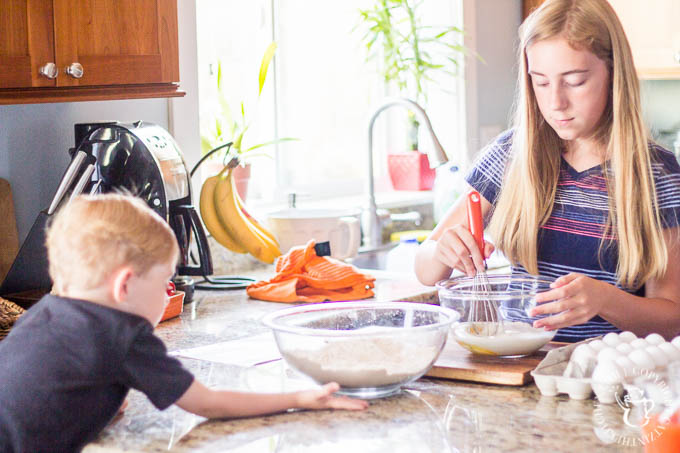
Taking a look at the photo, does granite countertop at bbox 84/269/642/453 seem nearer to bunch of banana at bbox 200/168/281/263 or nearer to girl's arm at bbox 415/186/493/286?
girl's arm at bbox 415/186/493/286

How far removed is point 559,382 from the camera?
4.03 feet

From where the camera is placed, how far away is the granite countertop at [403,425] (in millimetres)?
1072

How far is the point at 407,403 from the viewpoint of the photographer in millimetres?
1236

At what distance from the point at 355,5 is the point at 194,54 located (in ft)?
3.81

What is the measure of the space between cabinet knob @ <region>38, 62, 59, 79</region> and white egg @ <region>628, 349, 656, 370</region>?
47.1 inches

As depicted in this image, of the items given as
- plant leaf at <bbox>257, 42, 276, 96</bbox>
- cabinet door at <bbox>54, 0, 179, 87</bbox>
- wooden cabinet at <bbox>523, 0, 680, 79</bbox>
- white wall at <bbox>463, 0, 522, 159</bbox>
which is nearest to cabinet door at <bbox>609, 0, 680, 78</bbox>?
wooden cabinet at <bbox>523, 0, 680, 79</bbox>

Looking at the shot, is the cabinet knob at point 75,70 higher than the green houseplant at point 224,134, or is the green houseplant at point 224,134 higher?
the cabinet knob at point 75,70

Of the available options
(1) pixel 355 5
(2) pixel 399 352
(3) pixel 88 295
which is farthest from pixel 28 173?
(1) pixel 355 5

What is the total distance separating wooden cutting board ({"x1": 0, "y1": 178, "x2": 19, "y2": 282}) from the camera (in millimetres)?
2037

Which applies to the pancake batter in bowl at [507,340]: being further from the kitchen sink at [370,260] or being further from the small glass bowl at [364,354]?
the kitchen sink at [370,260]

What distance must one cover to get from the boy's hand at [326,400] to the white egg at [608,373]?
0.31 metres

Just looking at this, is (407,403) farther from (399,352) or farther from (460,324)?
(460,324)

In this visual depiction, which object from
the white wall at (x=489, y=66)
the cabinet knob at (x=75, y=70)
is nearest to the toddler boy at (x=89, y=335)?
the cabinet knob at (x=75, y=70)

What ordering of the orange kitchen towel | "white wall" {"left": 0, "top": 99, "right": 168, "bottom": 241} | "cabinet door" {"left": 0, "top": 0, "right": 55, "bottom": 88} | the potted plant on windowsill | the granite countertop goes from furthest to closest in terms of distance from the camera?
the potted plant on windowsill → the orange kitchen towel → "white wall" {"left": 0, "top": 99, "right": 168, "bottom": 241} → "cabinet door" {"left": 0, "top": 0, "right": 55, "bottom": 88} → the granite countertop
